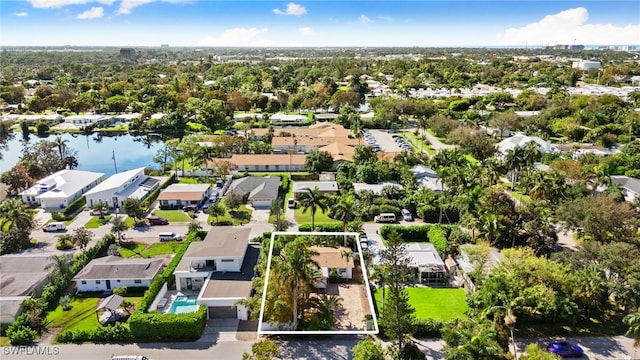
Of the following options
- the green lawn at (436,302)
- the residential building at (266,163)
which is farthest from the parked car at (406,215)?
the residential building at (266,163)

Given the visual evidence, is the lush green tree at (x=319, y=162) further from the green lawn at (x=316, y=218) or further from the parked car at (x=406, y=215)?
the parked car at (x=406, y=215)

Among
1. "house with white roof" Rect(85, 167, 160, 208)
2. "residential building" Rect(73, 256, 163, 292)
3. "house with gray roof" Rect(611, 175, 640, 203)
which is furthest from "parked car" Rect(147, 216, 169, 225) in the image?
"house with gray roof" Rect(611, 175, 640, 203)

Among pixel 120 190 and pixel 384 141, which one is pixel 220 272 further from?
pixel 384 141

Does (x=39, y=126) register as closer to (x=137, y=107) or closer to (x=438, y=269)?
(x=137, y=107)

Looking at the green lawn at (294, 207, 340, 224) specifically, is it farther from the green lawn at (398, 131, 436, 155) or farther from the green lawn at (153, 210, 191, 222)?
the green lawn at (398, 131, 436, 155)

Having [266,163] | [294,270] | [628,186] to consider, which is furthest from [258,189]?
[628,186]

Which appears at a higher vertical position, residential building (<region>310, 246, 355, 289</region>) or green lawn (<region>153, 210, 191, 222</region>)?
residential building (<region>310, 246, 355, 289</region>)
